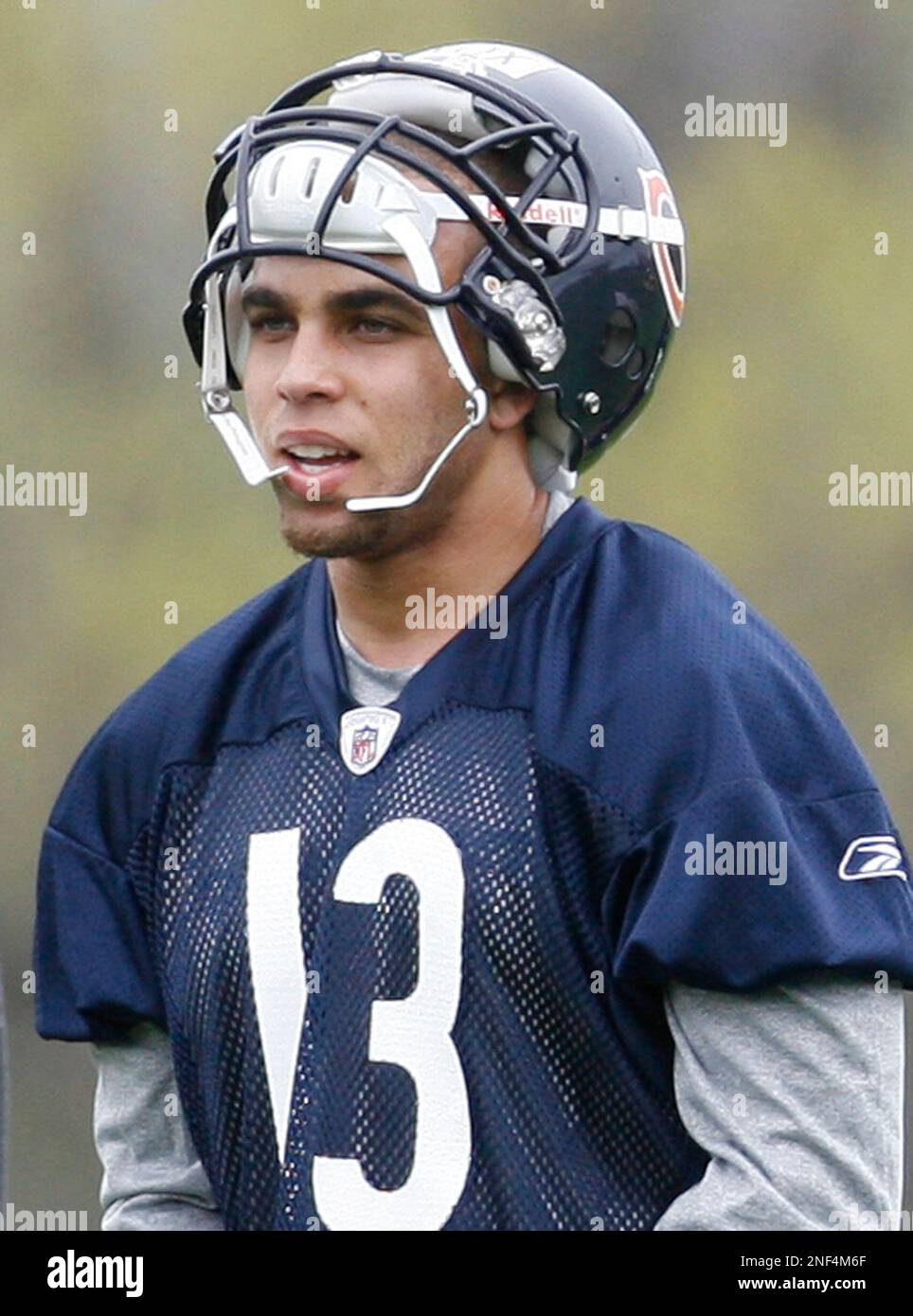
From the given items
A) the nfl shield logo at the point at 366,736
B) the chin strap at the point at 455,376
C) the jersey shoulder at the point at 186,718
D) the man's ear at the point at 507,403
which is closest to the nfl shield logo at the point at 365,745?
the nfl shield logo at the point at 366,736

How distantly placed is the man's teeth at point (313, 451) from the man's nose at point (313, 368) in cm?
4

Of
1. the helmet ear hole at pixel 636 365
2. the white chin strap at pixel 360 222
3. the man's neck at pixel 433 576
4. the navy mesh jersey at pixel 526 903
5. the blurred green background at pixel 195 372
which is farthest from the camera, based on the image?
the blurred green background at pixel 195 372

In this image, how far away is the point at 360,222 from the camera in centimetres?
273

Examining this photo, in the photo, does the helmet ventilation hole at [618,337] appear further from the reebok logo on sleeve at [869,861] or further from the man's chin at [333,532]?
the reebok logo on sleeve at [869,861]

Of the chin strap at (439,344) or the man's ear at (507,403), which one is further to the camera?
the man's ear at (507,403)

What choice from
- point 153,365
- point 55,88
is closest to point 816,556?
point 153,365

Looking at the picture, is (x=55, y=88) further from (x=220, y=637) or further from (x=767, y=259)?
(x=220, y=637)

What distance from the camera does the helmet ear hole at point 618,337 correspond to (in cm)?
290

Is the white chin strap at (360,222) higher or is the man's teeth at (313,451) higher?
the white chin strap at (360,222)

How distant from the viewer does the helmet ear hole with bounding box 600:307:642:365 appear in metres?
2.90

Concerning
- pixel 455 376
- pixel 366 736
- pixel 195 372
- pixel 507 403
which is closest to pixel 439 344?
pixel 455 376

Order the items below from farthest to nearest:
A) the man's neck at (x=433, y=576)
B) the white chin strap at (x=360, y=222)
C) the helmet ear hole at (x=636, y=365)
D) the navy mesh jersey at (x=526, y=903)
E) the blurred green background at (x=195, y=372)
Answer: the blurred green background at (x=195, y=372) < the helmet ear hole at (x=636, y=365) < the man's neck at (x=433, y=576) < the white chin strap at (x=360, y=222) < the navy mesh jersey at (x=526, y=903)

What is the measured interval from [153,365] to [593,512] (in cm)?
643
